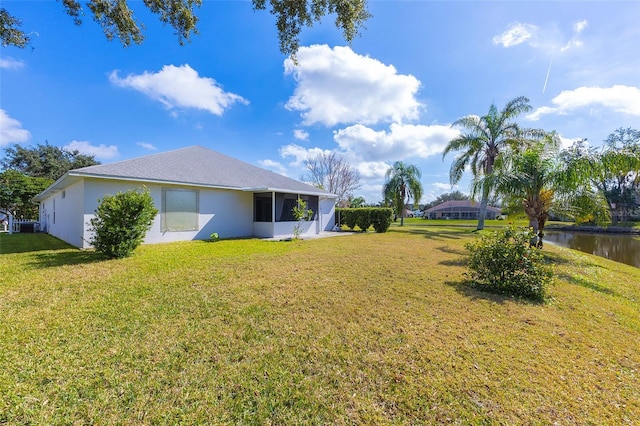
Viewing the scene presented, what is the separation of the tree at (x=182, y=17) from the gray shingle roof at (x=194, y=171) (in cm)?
432

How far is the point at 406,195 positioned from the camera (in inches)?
1021

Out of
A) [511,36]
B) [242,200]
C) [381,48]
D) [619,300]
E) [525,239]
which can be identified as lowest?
[619,300]

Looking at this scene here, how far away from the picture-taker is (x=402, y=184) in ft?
84.1

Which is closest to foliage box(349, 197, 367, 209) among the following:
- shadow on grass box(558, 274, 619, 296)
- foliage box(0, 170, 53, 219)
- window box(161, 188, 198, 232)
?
window box(161, 188, 198, 232)

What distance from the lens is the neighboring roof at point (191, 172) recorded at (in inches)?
389

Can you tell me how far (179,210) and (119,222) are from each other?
424 cm

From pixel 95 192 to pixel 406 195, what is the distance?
2388cm

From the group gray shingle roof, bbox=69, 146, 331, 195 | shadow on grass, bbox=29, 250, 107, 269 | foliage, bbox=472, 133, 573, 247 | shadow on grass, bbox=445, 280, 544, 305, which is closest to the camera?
shadow on grass, bbox=445, 280, 544, 305

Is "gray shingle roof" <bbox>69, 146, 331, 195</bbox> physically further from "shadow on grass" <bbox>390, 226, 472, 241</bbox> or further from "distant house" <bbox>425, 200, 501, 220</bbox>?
"distant house" <bbox>425, 200, 501, 220</bbox>

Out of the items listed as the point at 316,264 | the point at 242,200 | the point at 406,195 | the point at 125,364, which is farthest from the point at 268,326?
the point at 406,195

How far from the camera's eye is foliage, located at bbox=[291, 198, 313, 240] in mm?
13434

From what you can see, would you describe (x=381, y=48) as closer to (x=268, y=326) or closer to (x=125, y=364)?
(x=268, y=326)

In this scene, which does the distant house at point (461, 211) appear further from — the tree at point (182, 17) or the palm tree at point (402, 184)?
the tree at point (182, 17)

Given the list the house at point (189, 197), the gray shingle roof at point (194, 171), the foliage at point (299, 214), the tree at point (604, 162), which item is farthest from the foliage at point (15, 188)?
the tree at point (604, 162)
